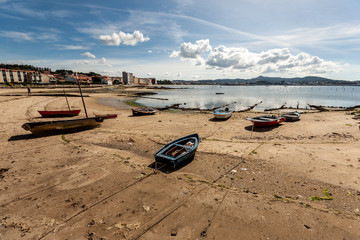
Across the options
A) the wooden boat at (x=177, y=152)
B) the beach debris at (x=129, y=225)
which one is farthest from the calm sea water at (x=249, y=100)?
the beach debris at (x=129, y=225)

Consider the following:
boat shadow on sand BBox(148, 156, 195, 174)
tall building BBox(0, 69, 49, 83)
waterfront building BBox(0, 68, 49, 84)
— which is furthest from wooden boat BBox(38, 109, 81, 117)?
tall building BBox(0, 69, 49, 83)

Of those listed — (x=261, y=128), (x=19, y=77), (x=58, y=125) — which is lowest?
(x=261, y=128)

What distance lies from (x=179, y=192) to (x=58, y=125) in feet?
47.8

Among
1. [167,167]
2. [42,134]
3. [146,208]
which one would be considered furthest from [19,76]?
[146,208]

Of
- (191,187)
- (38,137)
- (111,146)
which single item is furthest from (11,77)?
(191,187)

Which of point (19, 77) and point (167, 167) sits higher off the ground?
point (19, 77)

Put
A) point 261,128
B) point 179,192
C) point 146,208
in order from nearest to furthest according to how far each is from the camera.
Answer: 1. point 146,208
2. point 179,192
3. point 261,128

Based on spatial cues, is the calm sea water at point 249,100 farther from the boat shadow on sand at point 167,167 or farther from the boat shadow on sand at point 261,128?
the boat shadow on sand at point 167,167

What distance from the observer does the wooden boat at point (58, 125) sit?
1408 cm

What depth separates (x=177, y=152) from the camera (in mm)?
11016

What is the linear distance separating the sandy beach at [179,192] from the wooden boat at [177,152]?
26.5 inches

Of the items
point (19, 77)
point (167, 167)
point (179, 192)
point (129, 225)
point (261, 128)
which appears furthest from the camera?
point (19, 77)

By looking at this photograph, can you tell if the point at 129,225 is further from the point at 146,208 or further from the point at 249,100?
the point at 249,100

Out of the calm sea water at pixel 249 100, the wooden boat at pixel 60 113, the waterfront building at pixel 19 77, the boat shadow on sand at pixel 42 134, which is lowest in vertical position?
the calm sea water at pixel 249 100
